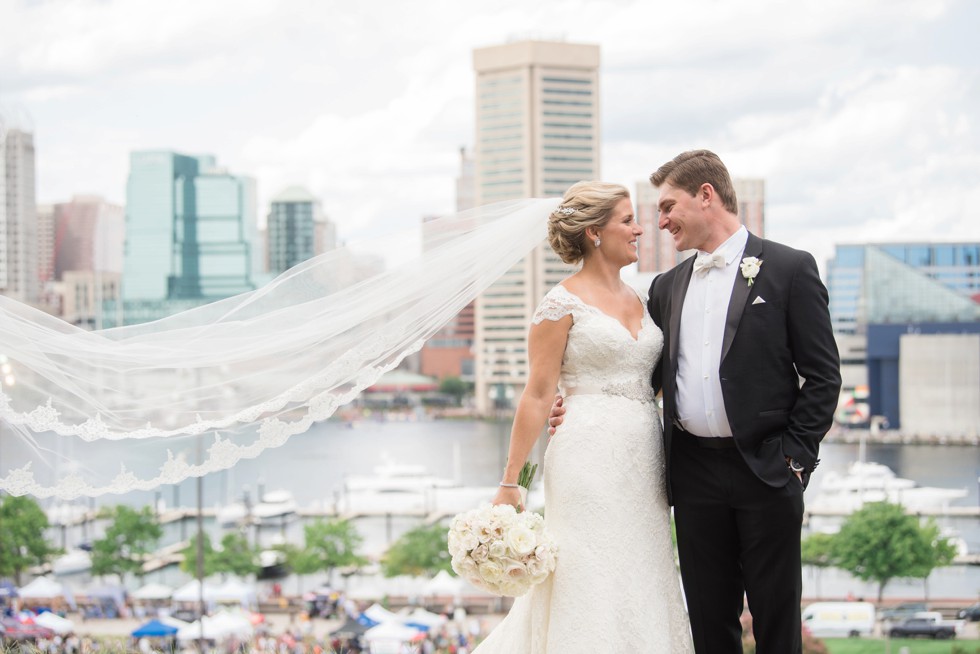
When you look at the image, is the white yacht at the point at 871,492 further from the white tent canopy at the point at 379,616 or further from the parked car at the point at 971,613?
the white tent canopy at the point at 379,616

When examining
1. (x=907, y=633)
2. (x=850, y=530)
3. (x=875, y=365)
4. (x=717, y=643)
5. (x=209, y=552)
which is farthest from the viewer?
(x=875, y=365)

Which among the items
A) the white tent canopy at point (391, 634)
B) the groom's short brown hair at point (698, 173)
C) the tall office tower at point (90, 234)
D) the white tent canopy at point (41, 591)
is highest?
the tall office tower at point (90, 234)

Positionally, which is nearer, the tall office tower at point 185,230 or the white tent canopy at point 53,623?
the white tent canopy at point 53,623

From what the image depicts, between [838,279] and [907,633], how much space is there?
239 feet

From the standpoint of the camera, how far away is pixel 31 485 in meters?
3.47

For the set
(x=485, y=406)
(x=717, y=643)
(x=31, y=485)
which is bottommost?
(x=485, y=406)

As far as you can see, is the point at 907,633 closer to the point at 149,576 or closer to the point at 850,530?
the point at 850,530

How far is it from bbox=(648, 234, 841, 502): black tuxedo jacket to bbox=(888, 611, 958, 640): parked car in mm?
18329

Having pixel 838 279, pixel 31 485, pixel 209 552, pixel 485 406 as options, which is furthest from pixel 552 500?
pixel 838 279

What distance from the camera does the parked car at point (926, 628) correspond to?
62.2 ft

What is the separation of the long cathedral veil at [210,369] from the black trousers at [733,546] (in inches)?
41.5

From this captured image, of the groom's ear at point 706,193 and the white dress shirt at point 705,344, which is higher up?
the groom's ear at point 706,193

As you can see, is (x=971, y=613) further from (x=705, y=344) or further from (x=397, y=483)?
(x=397, y=483)

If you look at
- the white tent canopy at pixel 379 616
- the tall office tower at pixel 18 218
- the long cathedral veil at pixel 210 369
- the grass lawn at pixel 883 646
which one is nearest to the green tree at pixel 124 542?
the white tent canopy at pixel 379 616
